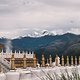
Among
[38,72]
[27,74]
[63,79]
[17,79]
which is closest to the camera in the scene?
[63,79]

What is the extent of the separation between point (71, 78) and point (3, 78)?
5.63 metres

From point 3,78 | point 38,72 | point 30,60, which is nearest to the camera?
point 3,78

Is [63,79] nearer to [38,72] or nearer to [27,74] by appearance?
[27,74]

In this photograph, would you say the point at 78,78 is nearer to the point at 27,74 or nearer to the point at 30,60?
the point at 27,74

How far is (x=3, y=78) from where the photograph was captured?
1020cm

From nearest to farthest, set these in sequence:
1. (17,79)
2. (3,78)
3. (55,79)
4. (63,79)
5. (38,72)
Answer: (63,79) → (55,79) → (3,78) → (17,79) → (38,72)

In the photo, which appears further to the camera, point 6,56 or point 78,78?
point 6,56

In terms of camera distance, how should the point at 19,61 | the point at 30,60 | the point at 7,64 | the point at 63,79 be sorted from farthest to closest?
the point at 30,60 < the point at 19,61 < the point at 7,64 < the point at 63,79

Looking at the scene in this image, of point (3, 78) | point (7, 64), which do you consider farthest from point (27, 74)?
point (7, 64)

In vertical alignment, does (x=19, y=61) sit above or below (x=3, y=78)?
above

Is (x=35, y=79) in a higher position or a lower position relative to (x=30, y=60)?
lower

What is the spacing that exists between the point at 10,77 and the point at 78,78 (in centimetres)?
603

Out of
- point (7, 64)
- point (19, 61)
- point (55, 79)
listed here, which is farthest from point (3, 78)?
point (19, 61)

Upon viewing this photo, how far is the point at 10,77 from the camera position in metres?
10.7
